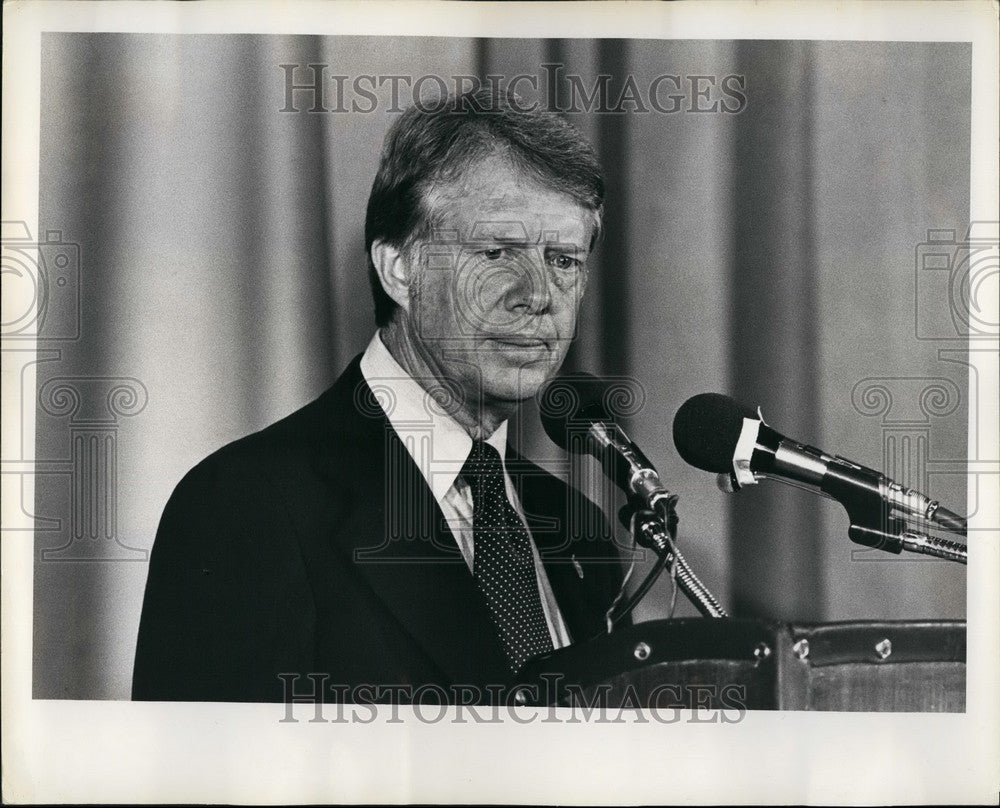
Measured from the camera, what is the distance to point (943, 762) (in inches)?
78.2

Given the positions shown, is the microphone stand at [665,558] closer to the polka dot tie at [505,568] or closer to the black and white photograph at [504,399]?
the black and white photograph at [504,399]

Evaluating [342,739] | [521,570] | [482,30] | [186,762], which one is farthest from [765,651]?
[482,30]

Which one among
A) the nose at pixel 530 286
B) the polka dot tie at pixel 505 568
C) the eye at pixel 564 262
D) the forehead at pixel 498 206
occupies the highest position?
the forehead at pixel 498 206

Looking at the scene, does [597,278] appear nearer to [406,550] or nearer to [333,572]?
[406,550]

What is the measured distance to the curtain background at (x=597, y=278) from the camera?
1983mm

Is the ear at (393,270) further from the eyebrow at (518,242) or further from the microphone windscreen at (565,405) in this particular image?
the microphone windscreen at (565,405)

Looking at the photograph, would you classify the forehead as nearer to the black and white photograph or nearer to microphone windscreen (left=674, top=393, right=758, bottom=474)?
the black and white photograph

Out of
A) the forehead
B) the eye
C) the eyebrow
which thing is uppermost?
the forehead

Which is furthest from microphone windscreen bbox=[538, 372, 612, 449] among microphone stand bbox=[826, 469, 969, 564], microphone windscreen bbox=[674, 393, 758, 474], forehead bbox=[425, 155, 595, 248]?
microphone stand bbox=[826, 469, 969, 564]

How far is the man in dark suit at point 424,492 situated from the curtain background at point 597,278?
0.07 m

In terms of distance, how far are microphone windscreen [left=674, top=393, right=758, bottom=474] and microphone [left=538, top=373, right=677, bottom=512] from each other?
95 millimetres

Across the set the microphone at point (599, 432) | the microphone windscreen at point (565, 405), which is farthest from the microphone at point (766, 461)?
the microphone windscreen at point (565, 405)

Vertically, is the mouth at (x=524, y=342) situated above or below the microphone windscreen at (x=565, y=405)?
above

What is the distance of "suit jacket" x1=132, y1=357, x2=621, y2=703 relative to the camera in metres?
1.94
